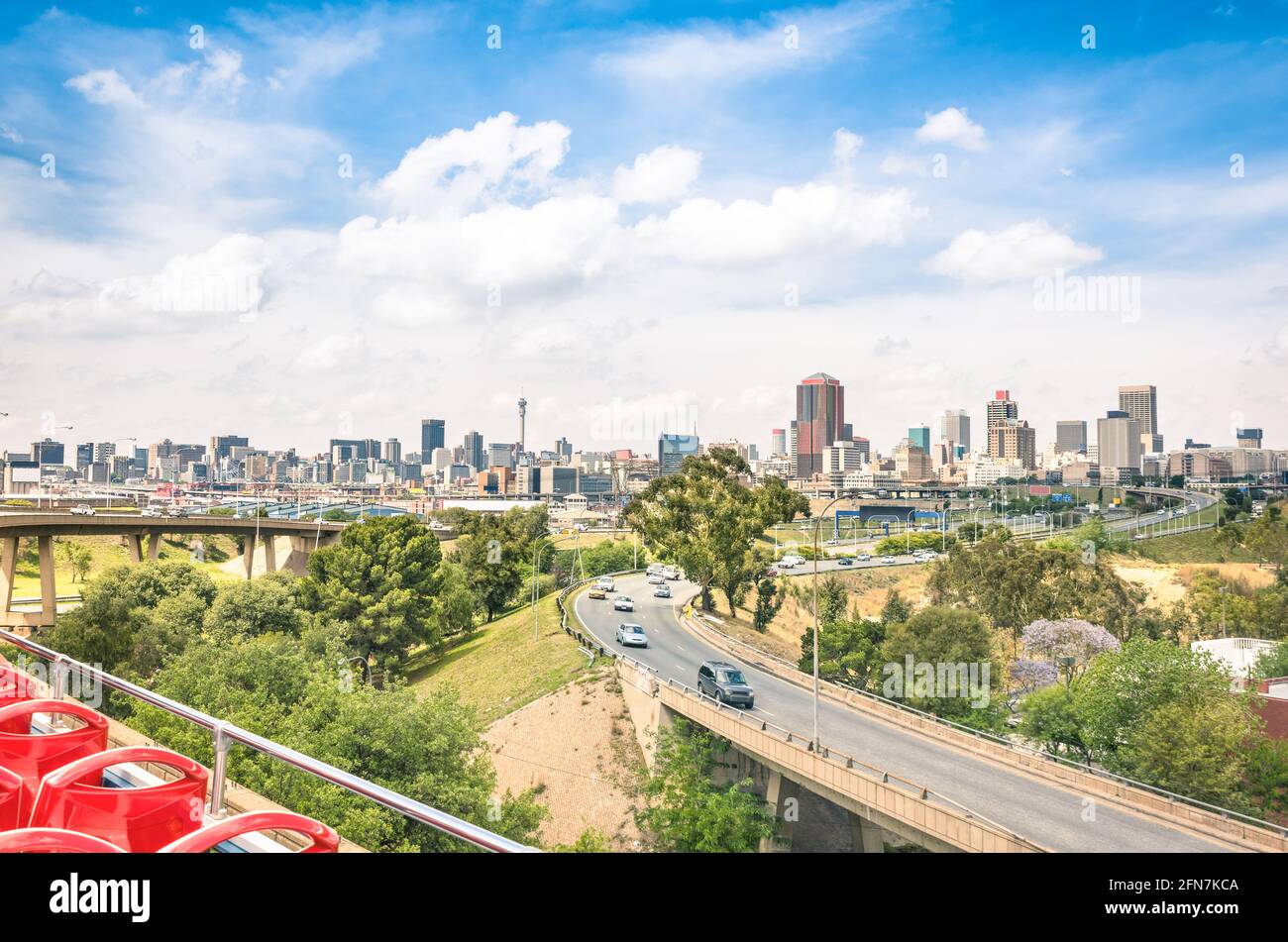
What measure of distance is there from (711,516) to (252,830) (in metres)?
45.7

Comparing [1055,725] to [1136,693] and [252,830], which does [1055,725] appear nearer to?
[1136,693]

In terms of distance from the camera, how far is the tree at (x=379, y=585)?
45.2 meters

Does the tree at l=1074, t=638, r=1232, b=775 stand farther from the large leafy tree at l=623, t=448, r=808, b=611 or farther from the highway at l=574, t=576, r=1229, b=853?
the large leafy tree at l=623, t=448, r=808, b=611

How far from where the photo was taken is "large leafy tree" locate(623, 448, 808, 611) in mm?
48031

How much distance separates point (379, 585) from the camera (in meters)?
46.7

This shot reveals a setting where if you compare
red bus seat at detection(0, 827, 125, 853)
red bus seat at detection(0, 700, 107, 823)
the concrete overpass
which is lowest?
the concrete overpass

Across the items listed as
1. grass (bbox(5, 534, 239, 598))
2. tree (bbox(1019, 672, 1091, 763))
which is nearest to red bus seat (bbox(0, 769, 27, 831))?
tree (bbox(1019, 672, 1091, 763))

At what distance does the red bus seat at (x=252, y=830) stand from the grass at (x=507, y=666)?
25.3 meters

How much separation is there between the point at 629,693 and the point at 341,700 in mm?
11112

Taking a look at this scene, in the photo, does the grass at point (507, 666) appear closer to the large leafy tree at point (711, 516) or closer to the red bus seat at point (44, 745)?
the large leafy tree at point (711, 516)

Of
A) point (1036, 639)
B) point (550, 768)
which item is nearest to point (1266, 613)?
point (1036, 639)

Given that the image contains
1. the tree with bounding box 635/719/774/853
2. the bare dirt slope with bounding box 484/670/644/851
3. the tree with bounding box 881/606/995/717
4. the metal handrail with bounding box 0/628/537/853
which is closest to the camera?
the metal handrail with bounding box 0/628/537/853

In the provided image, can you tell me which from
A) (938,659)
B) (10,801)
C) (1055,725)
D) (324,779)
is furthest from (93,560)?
(324,779)

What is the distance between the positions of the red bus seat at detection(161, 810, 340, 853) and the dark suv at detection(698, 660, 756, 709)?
23.5 m
